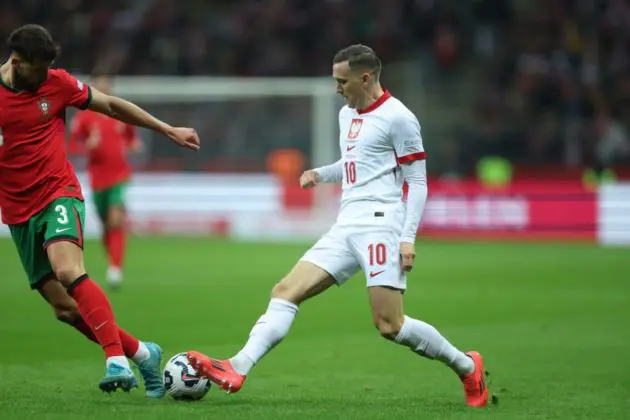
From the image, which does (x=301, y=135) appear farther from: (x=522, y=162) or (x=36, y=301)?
(x=36, y=301)

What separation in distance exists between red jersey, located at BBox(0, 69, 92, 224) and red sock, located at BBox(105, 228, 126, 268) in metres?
7.84

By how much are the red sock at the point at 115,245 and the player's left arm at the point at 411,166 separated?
8351 millimetres

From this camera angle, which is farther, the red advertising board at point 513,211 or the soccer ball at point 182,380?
the red advertising board at point 513,211

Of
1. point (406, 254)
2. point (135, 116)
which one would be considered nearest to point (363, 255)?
point (406, 254)

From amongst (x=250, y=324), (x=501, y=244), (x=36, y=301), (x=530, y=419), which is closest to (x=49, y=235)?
(x=530, y=419)

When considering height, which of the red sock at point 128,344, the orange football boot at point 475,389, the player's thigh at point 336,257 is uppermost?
the player's thigh at point 336,257

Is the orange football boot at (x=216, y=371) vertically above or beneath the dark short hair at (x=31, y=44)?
beneath

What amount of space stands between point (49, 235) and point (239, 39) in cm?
2317

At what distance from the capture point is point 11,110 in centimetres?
746

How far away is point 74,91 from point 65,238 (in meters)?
0.88

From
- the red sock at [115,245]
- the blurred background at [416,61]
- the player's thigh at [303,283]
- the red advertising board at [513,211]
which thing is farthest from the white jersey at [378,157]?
the blurred background at [416,61]

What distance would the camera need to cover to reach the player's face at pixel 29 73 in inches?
287

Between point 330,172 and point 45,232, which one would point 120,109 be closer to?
point 45,232

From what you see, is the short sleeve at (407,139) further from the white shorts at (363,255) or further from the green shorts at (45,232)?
the green shorts at (45,232)
